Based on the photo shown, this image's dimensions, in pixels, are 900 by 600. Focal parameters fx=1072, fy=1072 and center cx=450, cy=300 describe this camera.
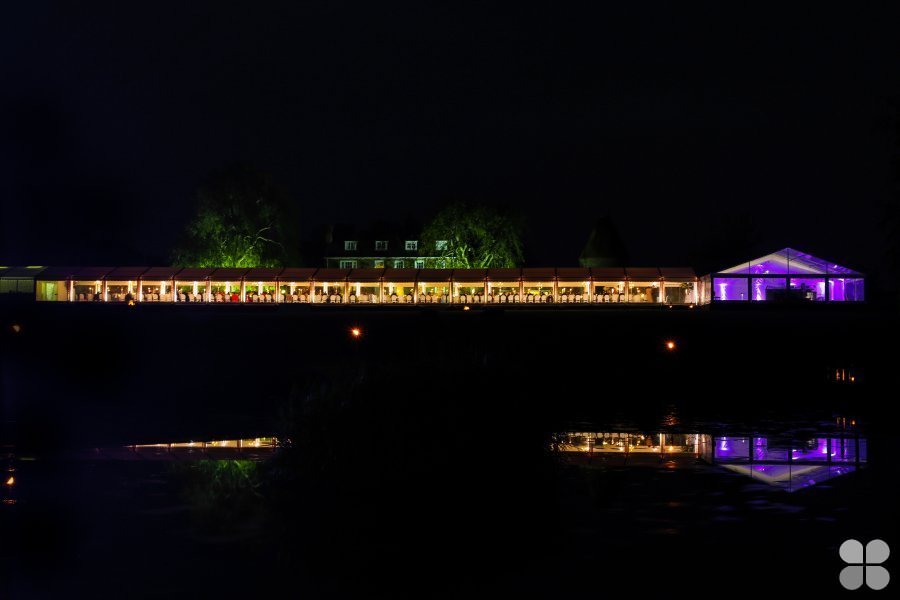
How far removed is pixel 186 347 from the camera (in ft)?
129

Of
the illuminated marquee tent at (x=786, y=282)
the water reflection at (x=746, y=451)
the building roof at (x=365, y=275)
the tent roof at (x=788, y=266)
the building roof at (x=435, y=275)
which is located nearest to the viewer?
the water reflection at (x=746, y=451)

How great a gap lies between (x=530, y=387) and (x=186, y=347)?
2451 centimetres

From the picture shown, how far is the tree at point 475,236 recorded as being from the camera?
307ft

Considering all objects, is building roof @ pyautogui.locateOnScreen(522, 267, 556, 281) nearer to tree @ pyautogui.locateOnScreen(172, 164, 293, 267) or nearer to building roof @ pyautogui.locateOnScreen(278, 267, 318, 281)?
building roof @ pyautogui.locateOnScreen(278, 267, 318, 281)

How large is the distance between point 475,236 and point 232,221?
21158 millimetres

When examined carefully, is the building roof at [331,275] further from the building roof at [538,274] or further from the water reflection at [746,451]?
the water reflection at [746,451]

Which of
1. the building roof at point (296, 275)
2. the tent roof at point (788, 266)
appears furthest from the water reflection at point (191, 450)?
the building roof at point (296, 275)

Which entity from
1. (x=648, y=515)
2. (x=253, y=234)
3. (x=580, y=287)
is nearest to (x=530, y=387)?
(x=648, y=515)

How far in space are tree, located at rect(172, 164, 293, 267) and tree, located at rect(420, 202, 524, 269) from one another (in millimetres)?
14414

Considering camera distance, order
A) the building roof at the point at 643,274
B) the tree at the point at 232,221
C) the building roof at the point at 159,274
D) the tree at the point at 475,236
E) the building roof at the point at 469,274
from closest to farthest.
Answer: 1. the building roof at the point at 643,274
2. the building roof at the point at 159,274
3. the building roof at the point at 469,274
4. the tree at the point at 232,221
5. the tree at the point at 475,236

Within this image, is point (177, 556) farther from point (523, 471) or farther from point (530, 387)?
point (530, 387)

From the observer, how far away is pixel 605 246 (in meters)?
131

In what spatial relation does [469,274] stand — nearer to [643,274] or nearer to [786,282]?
[643,274]

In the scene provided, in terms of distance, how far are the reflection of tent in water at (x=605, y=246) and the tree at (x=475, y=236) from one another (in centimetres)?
3802
